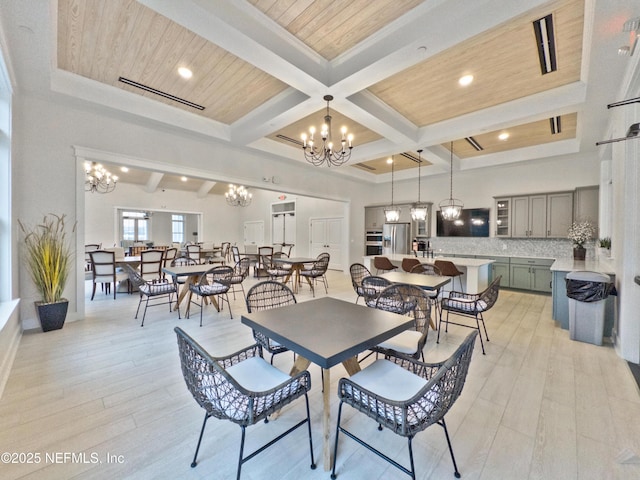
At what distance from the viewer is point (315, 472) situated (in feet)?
4.98

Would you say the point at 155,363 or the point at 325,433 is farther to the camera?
the point at 155,363

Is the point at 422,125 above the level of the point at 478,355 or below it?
above

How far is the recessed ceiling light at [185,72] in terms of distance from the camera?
3.24 meters

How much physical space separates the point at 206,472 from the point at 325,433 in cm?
70

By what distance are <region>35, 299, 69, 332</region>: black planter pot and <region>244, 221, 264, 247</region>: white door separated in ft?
28.6

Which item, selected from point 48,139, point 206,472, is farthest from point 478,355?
point 48,139

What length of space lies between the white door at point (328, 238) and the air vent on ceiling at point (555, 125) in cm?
579

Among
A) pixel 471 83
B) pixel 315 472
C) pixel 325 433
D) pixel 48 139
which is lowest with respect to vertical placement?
pixel 315 472

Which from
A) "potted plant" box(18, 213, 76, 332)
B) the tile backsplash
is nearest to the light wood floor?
"potted plant" box(18, 213, 76, 332)

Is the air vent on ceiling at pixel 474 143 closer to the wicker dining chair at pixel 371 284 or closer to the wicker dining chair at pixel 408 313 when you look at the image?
the wicker dining chair at pixel 371 284

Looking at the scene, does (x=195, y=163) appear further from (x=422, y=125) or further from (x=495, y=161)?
(x=495, y=161)

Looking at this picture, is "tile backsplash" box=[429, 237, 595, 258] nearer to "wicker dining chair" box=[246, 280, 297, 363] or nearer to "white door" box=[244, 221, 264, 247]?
"wicker dining chair" box=[246, 280, 297, 363]

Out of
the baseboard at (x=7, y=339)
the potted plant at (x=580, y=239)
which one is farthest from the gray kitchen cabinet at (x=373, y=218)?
the baseboard at (x=7, y=339)

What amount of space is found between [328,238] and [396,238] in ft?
8.64
